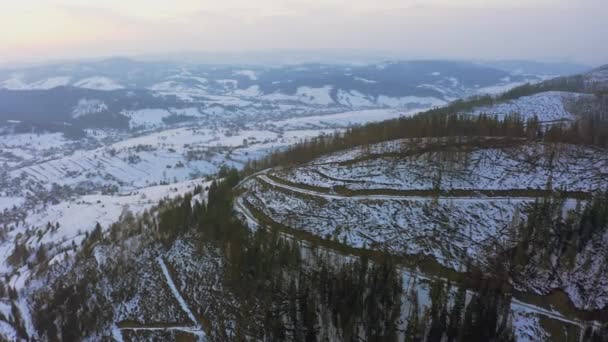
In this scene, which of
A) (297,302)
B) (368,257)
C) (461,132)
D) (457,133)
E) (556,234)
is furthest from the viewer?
(461,132)

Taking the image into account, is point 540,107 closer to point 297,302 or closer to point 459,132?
point 459,132

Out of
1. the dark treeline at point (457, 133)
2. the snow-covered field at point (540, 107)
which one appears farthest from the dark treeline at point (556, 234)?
the snow-covered field at point (540, 107)

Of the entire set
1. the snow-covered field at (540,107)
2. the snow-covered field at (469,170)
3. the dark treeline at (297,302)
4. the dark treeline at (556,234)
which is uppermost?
the snow-covered field at (540,107)

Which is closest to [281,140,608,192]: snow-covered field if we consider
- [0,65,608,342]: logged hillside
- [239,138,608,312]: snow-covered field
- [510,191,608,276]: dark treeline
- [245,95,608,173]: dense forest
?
[239,138,608,312]: snow-covered field

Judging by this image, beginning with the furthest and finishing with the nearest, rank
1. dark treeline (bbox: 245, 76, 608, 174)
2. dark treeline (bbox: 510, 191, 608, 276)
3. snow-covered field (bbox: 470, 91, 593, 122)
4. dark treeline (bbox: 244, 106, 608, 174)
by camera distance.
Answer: snow-covered field (bbox: 470, 91, 593, 122) → dark treeline (bbox: 245, 76, 608, 174) → dark treeline (bbox: 244, 106, 608, 174) → dark treeline (bbox: 510, 191, 608, 276)

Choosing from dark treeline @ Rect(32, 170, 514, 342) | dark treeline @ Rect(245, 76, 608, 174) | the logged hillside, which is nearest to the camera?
dark treeline @ Rect(32, 170, 514, 342)

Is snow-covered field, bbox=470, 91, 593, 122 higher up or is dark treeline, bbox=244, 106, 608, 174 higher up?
snow-covered field, bbox=470, 91, 593, 122

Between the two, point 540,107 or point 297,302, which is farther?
point 540,107

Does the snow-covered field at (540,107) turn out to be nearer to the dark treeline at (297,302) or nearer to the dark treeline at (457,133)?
the dark treeline at (457,133)

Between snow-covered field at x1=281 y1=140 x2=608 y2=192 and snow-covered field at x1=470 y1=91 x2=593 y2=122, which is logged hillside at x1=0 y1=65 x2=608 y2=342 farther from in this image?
snow-covered field at x1=470 y1=91 x2=593 y2=122

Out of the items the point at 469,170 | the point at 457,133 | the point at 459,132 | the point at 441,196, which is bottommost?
the point at 441,196

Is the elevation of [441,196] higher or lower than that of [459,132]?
lower

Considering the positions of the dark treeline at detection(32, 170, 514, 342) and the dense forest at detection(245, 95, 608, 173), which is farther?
the dense forest at detection(245, 95, 608, 173)

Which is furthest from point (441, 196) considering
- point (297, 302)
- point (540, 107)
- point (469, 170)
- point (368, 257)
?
point (540, 107)
